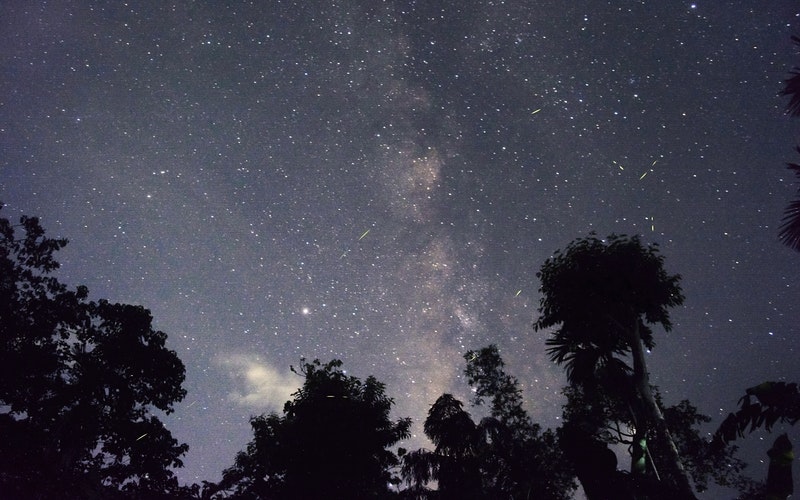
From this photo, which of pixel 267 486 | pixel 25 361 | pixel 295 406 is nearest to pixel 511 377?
pixel 295 406

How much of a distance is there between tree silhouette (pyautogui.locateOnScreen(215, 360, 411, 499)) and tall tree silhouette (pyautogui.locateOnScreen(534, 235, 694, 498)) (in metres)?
10.7

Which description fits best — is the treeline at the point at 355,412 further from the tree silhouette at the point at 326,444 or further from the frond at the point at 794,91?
the frond at the point at 794,91

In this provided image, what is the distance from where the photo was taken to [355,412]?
2130 cm

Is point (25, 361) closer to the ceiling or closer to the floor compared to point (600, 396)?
closer to the ceiling

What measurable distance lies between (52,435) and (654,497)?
71.4 ft

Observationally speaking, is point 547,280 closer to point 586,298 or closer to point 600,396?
point 586,298

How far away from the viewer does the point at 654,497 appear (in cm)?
648

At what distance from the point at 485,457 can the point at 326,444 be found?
7.68 metres

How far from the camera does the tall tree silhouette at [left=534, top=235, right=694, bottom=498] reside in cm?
1251

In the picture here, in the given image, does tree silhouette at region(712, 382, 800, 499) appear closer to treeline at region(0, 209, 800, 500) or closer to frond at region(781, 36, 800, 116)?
treeline at region(0, 209, 800, 500)

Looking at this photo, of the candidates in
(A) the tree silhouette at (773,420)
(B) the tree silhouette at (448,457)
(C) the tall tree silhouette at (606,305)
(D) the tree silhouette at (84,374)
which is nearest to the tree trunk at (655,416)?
(C) the tall tree silhouette at (606,305)

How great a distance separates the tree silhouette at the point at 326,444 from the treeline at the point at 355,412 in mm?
63

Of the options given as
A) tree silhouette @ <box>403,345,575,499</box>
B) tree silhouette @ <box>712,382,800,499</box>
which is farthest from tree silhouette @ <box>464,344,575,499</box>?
tree silhouette @ <box>712,382,800,499</box>

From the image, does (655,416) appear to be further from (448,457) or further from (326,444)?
(326,444)
